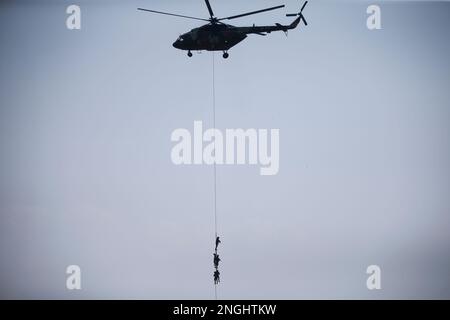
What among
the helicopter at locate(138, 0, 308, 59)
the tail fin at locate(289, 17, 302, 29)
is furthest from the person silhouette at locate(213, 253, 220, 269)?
the tail fin at locate(289, 17, 302, 29)

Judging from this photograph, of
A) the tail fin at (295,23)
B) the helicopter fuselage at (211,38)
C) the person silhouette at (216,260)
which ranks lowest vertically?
the person silhouette at (216,260)

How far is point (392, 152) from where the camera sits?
175 inches

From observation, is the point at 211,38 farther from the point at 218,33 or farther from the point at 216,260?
the point at 216,260

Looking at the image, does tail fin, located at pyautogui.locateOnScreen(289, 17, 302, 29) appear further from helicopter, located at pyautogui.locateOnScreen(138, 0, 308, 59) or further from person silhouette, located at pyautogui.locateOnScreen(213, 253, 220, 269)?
person silhouette, located at pyautogui.locateOnScreen(213, 253, 220, 269)

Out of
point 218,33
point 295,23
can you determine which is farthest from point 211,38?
point 295,23

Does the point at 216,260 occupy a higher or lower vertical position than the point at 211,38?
lower

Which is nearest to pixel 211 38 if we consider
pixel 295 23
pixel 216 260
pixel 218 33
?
pixel 218 33

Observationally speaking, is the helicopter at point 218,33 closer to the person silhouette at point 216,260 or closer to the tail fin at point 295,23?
the tail fin at point 295,23

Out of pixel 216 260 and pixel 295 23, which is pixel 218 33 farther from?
pixel 216 260

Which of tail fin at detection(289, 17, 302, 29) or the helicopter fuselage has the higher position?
tail fin at detection(289, 17, 302, 29)

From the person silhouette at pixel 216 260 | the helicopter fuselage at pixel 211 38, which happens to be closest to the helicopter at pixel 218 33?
the helicopter fuselage at pixel 211 38

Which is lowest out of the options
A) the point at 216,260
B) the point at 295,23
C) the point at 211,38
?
the point at 216,260

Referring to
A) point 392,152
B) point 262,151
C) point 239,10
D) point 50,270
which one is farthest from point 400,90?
point 50,270
